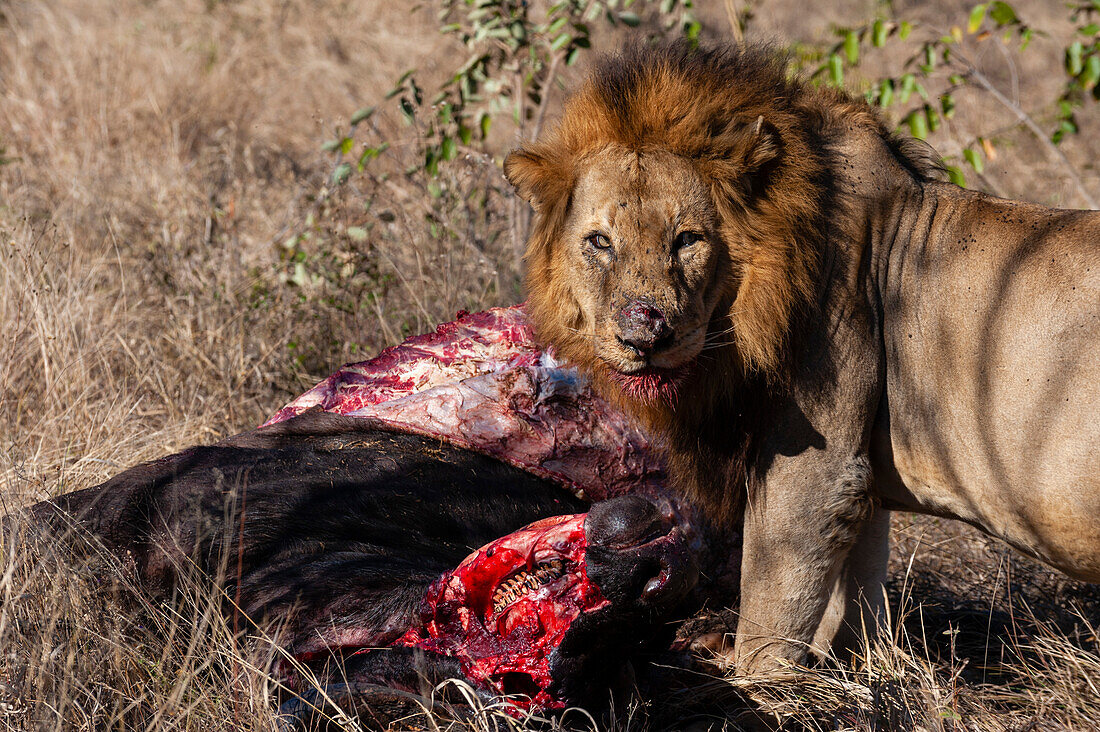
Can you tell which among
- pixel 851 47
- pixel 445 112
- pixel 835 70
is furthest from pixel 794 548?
pixel 445 112

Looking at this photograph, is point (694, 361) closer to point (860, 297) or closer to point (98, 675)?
point (860, 297)

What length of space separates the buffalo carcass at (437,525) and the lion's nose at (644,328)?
472mm

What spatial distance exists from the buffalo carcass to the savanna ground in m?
0.19

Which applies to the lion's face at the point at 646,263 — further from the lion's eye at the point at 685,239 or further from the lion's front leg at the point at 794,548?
the lion's front leg at the point at 794,548

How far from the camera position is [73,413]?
4383 mm

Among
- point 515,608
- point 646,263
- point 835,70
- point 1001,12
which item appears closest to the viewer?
point 515,608

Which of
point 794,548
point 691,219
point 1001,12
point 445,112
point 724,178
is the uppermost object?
point 1001,12

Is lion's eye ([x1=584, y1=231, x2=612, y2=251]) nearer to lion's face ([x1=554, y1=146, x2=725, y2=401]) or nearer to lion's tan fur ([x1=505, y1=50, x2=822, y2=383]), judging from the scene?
lion's face ([x1=554, y1=146, x2=725, y2=401])

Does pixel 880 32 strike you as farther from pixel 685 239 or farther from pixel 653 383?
pixel 653 383

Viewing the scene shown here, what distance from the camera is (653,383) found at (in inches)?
117

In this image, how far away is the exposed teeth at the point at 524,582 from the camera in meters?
2.49

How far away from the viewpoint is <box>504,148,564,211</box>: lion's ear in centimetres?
316

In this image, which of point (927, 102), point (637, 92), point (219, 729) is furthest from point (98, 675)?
point (927, 102)

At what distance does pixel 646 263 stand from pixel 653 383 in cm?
37
